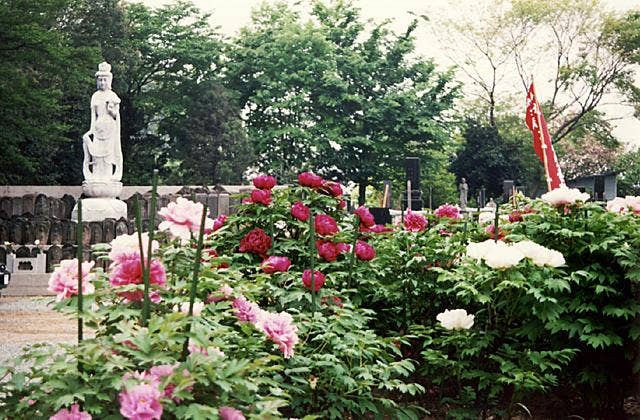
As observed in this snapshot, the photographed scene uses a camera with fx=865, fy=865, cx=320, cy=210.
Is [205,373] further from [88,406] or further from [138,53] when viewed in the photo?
[138,53]

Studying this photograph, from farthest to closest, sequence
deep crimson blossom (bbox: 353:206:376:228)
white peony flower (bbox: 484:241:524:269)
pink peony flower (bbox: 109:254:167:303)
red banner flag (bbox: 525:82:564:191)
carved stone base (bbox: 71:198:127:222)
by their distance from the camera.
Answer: carved stone base (bbox: 71:198:127:222) → red banner flag (bbox: 525:82:564:191) → deep crimson blossom (bbox: 353:206:376:228) → white peony flower (bbox: 484:241:524:269) → pink peony flower (bbox: 109:254:167:303)

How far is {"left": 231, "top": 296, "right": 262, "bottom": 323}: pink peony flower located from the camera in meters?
3.03

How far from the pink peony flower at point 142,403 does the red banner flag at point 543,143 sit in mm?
7061

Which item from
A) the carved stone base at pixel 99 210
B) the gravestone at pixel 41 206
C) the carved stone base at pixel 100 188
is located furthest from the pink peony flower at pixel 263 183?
the gravestone at pixel 41 206

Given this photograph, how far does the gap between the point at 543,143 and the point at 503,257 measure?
5906mm

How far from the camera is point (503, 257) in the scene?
12.5ft

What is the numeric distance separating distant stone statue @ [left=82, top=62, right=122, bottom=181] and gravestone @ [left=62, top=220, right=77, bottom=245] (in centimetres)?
180

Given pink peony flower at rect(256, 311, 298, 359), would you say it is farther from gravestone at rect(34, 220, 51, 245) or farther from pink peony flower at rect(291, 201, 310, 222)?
gravestone at rect(34, 220, 51, 245)

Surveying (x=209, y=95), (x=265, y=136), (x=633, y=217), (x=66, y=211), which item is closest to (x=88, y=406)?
(x=633, y=217)

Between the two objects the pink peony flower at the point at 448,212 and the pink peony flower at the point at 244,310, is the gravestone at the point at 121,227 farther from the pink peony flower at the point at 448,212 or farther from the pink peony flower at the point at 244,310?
the pink peony flower at the point at 244,310

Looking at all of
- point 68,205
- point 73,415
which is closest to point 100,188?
point 68,205

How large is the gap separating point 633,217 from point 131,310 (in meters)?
3.17

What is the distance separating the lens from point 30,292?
12969mm

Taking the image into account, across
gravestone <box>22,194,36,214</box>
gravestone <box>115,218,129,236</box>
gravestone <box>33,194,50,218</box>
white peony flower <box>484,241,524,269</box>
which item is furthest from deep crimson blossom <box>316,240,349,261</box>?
gravestone <box>22,194,36,214</box>
